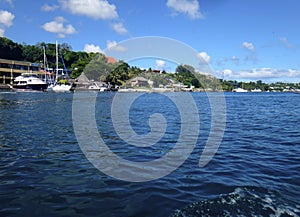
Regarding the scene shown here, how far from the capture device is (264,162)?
919 cm

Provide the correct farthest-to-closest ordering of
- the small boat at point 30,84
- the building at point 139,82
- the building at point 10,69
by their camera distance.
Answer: the building at point 139,82 → the building at point 10,69 → the small boat at point 30,84

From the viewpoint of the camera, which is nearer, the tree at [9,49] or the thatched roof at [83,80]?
the thatched roof at [83,80]

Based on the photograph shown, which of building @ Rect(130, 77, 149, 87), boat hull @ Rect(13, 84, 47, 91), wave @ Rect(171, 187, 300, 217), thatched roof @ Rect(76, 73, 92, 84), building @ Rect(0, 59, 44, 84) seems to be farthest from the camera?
building @ Rect(130, 77, 149, 87)

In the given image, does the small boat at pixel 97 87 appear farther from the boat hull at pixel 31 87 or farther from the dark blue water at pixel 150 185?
the dark blue water at pixel 150 185

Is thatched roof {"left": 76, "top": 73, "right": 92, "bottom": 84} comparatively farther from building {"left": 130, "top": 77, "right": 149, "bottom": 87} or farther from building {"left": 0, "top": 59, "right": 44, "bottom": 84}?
building {"left": 130, "top": 77, "right": 149, "bottom": 87}

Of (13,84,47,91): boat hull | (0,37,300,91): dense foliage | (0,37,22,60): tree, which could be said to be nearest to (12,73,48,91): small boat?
(13,84,47,91): boat hull

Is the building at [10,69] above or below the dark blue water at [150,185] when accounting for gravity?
above

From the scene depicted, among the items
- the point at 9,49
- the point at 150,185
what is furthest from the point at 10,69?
the point at 150,185

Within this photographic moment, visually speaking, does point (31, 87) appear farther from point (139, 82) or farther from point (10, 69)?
point (139, 82)

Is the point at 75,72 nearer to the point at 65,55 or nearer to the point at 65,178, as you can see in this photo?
the point at 65,55

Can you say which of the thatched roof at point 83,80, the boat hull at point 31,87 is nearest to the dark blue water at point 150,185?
the boat hull at point 31,87

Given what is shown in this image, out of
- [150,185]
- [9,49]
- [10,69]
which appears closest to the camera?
[150,185]

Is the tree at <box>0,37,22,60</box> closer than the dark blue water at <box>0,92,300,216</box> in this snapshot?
No

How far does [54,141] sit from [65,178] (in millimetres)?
5169
